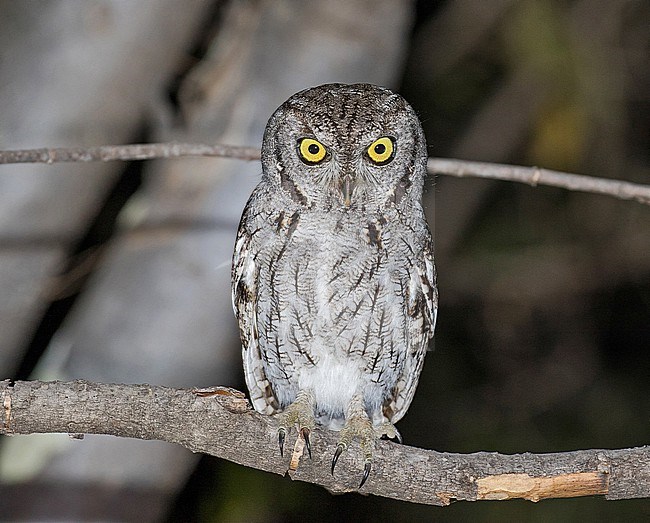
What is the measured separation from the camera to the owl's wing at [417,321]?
2.11 metres

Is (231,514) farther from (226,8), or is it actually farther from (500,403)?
(226,8)

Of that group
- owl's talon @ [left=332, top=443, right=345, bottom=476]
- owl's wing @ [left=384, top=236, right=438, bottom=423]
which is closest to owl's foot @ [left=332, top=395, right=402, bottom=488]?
owl's talon @ [left=332, top=443, right=345, bottom=476]

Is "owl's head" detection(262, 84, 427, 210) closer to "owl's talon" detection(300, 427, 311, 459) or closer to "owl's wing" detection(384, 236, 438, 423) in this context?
"owl's wing" detection(384, 236, 438, 423)

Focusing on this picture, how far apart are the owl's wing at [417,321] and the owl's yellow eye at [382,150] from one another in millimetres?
293

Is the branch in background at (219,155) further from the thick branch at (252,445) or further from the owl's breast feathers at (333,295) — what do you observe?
the thick branch at (252,445)

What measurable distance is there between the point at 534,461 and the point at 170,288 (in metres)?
1.60

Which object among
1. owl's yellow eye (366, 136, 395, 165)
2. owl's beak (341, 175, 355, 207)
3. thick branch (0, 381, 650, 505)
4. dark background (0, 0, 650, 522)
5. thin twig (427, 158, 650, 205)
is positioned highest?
dark background (0, 0, 650, 522)

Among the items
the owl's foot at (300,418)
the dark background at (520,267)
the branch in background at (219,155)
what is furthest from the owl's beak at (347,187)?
the dark background at (520,267)

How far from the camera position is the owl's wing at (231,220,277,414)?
83.3 inches

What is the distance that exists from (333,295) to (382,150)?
1.21ft

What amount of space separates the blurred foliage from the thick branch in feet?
7.90

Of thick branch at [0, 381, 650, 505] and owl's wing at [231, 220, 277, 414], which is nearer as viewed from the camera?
thick branch at [0, 381, 650, 505]

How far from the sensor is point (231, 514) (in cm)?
374

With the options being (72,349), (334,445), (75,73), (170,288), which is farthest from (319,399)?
(75,73)
